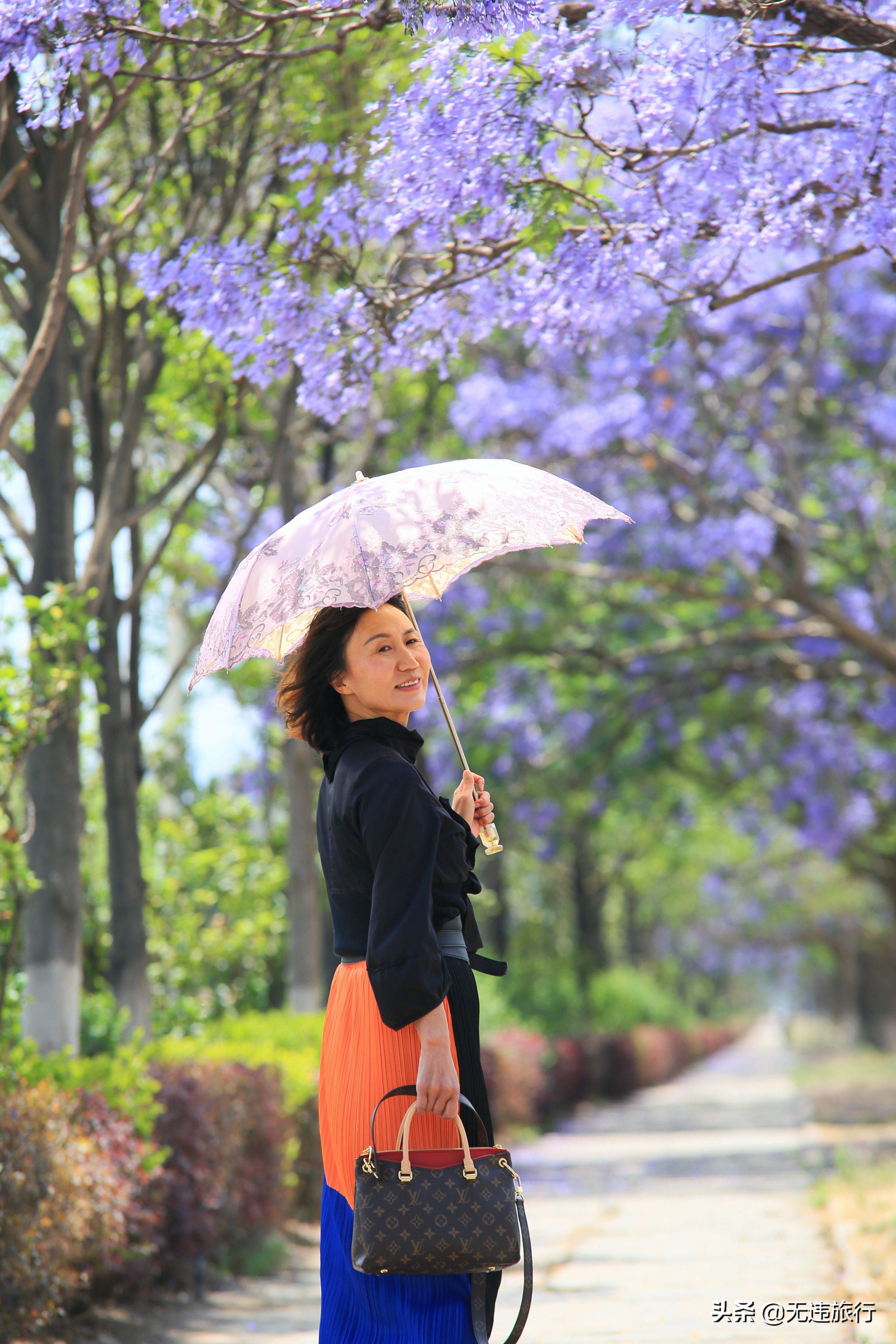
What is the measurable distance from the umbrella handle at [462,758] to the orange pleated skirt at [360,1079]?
50 cm

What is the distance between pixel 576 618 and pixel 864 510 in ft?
10.0

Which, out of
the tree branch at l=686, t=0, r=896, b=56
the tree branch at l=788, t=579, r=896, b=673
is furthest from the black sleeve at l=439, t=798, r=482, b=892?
the tree branch at l=788, t=579, r=896, b=673

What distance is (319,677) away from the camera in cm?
338

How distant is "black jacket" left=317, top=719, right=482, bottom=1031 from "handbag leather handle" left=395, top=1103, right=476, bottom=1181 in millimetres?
194

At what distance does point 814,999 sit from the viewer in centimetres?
7875

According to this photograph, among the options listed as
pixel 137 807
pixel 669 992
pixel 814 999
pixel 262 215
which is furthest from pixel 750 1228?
pixel 814 999

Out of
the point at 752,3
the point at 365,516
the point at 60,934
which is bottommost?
the point at 60,934

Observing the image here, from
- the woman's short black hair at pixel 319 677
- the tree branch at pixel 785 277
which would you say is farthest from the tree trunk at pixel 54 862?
the tree branch at pixel 785 277

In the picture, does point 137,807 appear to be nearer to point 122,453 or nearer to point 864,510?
point 122,453

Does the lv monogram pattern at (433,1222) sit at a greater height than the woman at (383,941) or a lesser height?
lesser

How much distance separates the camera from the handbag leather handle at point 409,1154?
2756mm

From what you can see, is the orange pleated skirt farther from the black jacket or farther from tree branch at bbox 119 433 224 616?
tree branch at bbox 119 433 224 616

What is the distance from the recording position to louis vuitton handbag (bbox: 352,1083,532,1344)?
2.73 meters

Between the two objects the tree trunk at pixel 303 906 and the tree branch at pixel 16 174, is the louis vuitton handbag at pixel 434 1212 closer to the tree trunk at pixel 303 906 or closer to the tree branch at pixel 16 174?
the tree branch at pixel 16 174
